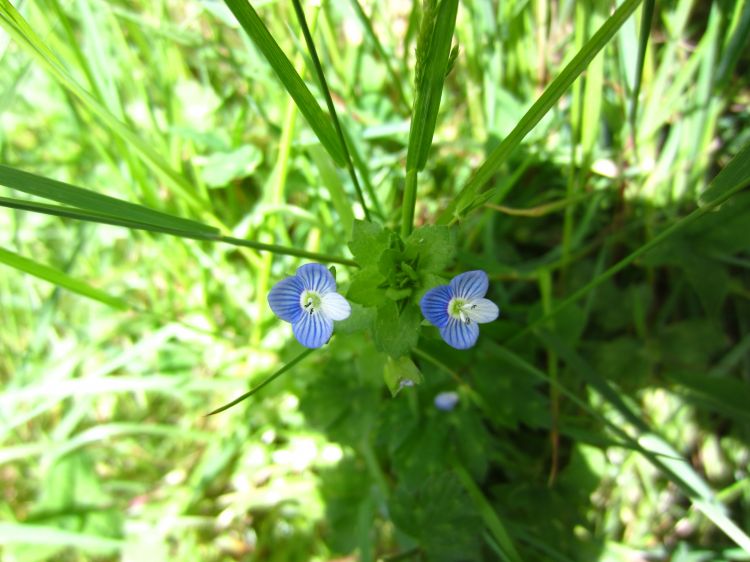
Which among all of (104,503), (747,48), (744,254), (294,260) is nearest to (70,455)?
(104,503)

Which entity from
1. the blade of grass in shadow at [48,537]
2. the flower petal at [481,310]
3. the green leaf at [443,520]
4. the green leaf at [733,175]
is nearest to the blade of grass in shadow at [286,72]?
the flower petal at [481,310]

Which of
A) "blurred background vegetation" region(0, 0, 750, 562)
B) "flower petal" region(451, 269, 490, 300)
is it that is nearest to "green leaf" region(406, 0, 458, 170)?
"flower petal" region(451, 269, 490, 300)

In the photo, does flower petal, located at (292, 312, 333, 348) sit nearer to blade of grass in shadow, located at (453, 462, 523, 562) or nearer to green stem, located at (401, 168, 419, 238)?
green stem, located at (401, 168, 419, 238)

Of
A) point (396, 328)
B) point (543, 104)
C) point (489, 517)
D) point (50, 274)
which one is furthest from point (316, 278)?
point (489, 517)

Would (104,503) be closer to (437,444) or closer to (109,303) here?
(109,303)

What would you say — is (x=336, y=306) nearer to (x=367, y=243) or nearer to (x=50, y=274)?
(x=367, y=243)

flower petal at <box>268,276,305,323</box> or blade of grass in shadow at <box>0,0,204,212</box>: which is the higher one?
blade of grass in shadow at <box>0,0,204,212</box>
